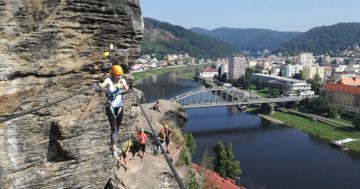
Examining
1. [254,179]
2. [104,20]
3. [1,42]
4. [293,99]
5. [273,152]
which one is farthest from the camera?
[293,99]

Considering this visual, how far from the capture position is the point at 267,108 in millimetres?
60688

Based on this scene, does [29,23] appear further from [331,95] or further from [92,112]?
[331,95]

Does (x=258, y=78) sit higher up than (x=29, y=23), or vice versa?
(x=29, y=23)

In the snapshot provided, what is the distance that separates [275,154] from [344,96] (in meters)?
29.6

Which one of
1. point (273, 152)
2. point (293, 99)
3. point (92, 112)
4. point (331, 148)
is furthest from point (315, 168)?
point (293, 99)

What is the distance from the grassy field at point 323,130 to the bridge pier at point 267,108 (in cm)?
350

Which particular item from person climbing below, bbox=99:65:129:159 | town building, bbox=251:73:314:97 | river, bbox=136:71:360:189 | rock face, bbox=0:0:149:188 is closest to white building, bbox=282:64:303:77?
town building, bbox=251:73:314:97

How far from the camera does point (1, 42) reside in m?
6.77

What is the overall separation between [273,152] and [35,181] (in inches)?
1233

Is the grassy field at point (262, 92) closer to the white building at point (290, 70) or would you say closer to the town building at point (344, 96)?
the town building at point (344, 96)

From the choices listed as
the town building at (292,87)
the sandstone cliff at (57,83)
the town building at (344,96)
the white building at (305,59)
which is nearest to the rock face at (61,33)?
the sandstone cliff at (57,83)

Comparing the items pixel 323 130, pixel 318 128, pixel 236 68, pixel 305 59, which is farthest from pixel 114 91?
pixel 305 59

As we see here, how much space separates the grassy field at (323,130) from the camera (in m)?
43.7

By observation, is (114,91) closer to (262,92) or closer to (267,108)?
(267,108)
